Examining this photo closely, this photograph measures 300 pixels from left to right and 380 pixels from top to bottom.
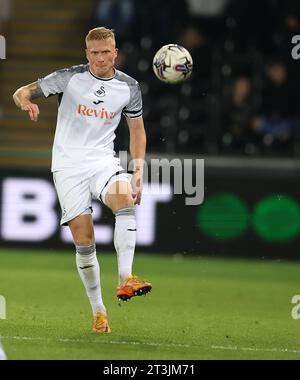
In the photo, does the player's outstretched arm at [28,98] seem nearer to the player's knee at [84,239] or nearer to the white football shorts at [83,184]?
the white football shorts at [83,184]

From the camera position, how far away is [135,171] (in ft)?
25.9

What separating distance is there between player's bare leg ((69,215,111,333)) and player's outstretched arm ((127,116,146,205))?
1.33ft

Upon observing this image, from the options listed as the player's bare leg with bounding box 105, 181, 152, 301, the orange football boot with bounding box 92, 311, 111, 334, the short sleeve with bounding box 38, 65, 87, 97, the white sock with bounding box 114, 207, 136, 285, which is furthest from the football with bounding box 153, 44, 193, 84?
the orange football boot with bounding box 92, 311, 111, 334

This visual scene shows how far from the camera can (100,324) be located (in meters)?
7.89

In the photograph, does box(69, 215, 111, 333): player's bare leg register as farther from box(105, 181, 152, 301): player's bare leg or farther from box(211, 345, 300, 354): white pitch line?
box(211, 345, 300, 354): white pitch line

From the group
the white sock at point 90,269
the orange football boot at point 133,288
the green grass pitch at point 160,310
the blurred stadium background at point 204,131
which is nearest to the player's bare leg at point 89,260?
the white sock at point 90,269

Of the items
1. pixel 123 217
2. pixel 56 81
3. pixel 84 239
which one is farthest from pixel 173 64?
pixel 84 239

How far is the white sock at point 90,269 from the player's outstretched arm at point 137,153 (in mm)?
522

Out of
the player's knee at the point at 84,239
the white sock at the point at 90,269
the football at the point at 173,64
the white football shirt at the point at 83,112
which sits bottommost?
the white sock at the point at 90,269

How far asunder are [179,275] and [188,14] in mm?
4831

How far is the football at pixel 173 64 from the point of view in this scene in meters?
7.98
